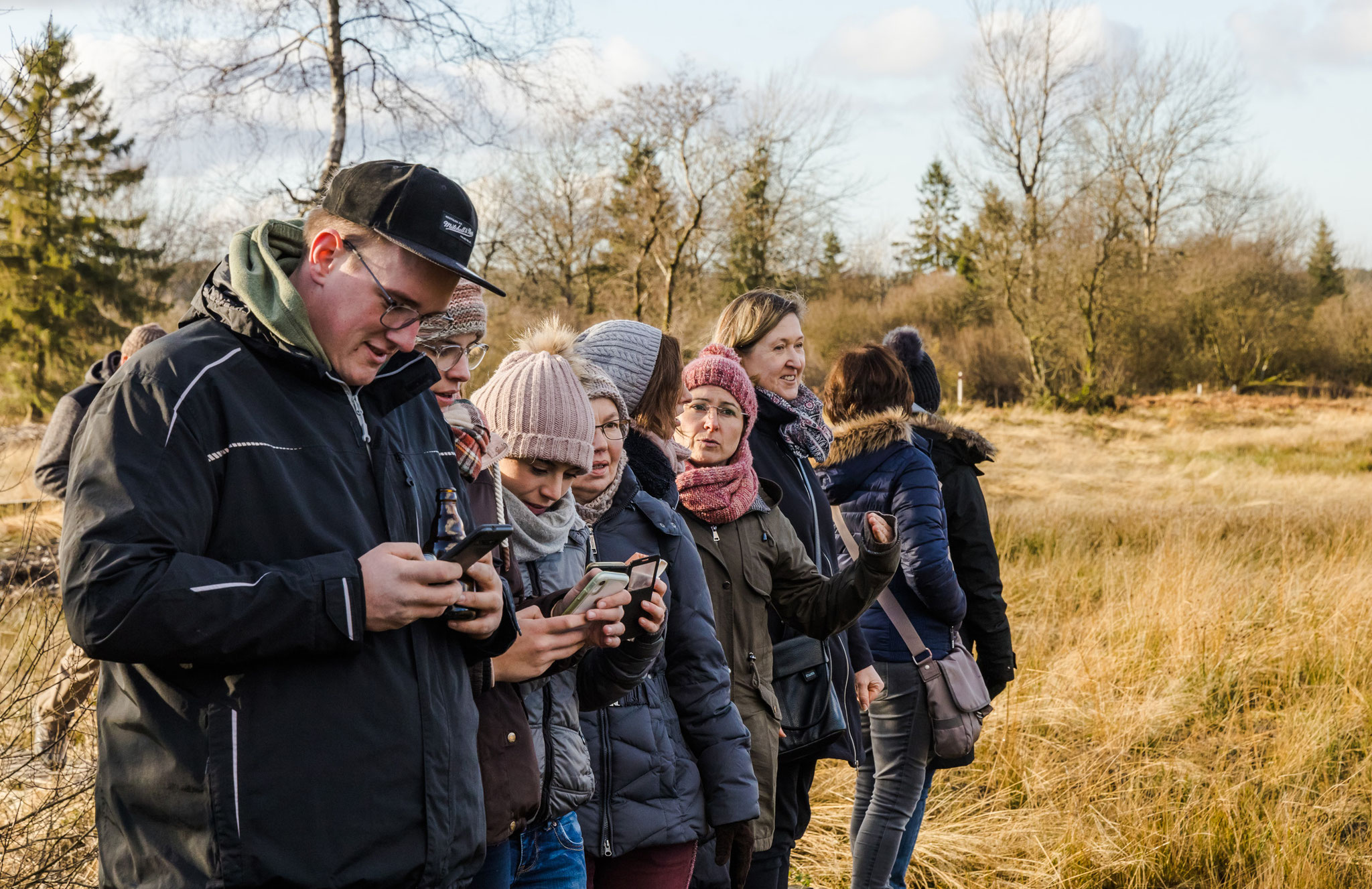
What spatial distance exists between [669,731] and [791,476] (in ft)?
3.78

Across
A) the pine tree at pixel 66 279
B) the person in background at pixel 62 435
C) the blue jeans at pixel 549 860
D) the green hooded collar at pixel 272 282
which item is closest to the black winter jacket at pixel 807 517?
the blue jeans at pixel 549 860

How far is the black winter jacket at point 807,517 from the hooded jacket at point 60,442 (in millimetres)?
3021

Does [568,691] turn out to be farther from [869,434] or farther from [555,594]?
[869,434]

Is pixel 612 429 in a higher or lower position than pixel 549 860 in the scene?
higher

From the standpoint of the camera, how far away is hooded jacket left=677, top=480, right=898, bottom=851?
2.88m

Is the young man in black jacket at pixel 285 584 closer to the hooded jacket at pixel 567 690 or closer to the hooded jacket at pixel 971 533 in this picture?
the hooded jacket at pixel 567 690

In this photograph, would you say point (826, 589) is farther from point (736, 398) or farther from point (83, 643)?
point (83, 643)

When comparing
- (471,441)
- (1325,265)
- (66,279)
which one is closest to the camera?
(471,441)

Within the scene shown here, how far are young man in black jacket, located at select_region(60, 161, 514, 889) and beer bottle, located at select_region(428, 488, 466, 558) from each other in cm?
3

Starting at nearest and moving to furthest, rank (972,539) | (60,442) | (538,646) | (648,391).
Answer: (538,646)
(648,391)
(972,539)
(60,442)

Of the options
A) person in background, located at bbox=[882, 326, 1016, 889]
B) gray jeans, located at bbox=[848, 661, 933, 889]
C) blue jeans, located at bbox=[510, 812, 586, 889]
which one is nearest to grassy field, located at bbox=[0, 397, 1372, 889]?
gray jeans, located at bbox=[848, 661, 933, 889]

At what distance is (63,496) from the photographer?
525cm

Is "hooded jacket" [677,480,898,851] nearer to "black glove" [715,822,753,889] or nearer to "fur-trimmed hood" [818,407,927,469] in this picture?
"black glove" [715,822,753,889]

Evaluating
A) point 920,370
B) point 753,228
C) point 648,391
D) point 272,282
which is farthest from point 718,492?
point 753,228
